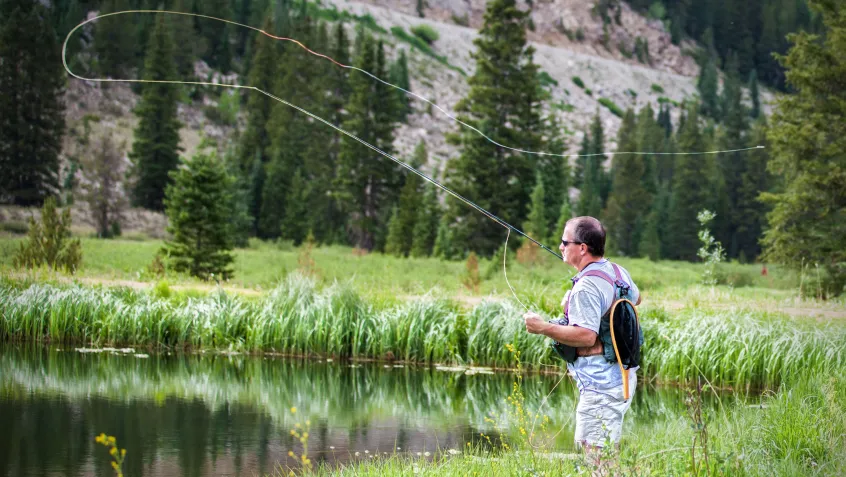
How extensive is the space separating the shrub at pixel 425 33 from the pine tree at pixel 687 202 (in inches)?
1466

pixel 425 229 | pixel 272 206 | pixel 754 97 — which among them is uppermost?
pixel 754 97

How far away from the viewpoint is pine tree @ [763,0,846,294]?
2369cm

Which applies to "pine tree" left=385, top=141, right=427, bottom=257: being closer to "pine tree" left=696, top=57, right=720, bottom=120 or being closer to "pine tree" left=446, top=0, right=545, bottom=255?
"pine tree" left=446, top=0, right=545, bottom=255

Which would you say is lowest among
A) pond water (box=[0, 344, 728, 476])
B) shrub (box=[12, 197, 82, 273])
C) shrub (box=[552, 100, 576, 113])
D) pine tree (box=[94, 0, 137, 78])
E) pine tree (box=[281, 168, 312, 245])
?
pond water (box=[0, 344, 728, 476])

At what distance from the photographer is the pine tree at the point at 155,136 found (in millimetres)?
47219

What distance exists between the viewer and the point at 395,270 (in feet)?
114

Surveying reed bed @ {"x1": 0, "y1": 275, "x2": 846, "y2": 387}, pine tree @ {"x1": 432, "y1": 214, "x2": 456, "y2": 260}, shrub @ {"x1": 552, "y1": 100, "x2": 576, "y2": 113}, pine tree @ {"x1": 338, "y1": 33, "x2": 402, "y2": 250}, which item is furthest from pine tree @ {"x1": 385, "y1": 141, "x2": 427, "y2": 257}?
shrub @ {"x1": 552, "y1": 100, "x2": 576, "y2": 113}

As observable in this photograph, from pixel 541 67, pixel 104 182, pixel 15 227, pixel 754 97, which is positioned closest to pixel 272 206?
pixel 104 182

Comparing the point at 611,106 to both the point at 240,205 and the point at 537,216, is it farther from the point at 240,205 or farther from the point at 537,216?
the point at 537,216

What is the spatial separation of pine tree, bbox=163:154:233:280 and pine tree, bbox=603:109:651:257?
128 feet

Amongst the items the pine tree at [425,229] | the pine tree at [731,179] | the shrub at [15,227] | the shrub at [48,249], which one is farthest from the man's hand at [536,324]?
the pine tree at [731,179]

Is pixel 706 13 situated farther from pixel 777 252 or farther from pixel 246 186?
pixel 777 252

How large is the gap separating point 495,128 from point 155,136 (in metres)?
19.2

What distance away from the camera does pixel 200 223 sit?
2430cm
